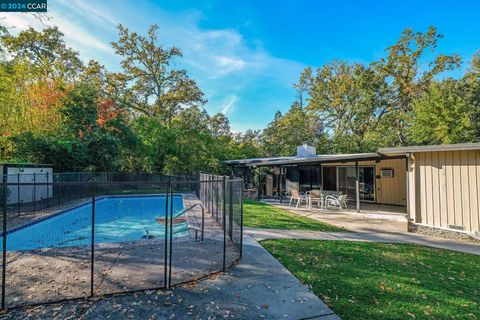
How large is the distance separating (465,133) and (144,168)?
24284mm

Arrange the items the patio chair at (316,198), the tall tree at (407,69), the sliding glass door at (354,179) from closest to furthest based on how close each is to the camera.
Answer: the patio chair at (316,198)
the sliding glass door at (354,179)
the tall tree at (407,69)

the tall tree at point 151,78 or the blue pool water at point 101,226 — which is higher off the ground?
the tall tree at point 151,78

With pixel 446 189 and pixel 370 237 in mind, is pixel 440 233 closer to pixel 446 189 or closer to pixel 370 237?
pixel 446 189

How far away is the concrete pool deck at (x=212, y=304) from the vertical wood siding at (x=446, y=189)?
242 inches

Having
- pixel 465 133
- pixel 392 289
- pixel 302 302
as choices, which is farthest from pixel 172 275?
pixel 465 133

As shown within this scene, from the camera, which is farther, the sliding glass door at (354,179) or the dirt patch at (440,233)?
the sliding glass door at (354,179)

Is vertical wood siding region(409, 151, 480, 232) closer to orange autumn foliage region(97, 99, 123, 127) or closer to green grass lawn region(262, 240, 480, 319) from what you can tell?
green grass lawn region(262, 240, 480, 319)

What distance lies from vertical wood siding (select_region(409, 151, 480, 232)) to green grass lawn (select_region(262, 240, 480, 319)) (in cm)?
191

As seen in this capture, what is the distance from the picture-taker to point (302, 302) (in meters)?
3.29

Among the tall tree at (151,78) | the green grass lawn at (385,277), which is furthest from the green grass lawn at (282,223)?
the tall tree at (151,78)

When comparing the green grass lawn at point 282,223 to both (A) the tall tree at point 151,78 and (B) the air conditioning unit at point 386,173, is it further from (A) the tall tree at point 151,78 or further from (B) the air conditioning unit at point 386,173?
(A) the tall tree at point 151,78

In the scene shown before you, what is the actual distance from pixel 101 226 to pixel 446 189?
36.8 feet

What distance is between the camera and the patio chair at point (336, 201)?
11.5 metres

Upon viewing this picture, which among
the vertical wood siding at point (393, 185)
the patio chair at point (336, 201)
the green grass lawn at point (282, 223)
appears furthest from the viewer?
the vertical wood siding at point (393, 185)
